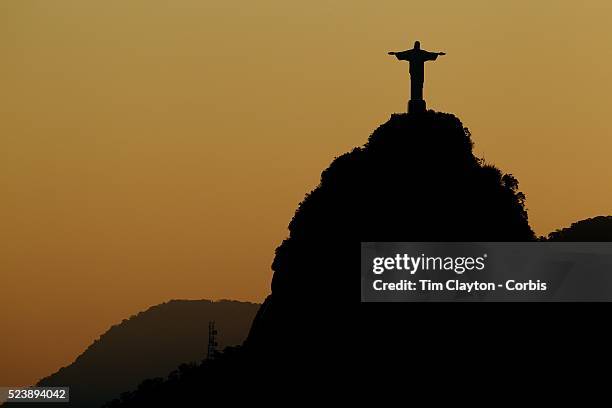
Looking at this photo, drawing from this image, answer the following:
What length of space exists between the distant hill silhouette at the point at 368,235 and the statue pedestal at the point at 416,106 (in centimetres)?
681

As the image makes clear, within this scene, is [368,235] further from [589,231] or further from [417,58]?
[589,231]

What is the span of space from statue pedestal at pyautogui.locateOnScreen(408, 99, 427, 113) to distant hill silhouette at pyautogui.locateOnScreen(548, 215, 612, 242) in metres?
64.9

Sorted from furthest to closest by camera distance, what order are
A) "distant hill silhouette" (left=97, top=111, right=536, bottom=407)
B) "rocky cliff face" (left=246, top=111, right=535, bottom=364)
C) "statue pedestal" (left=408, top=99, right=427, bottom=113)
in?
"rocky cliff face" (left=246, top=111, right=535, bottom=364) → "distant hill silhouette" (left=97, top=111, right=536, bottom=407) → "statue pedestal" (left=408, top=99, right=427, bottom=113)

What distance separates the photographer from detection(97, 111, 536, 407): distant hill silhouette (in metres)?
123

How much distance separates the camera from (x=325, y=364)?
400 feet

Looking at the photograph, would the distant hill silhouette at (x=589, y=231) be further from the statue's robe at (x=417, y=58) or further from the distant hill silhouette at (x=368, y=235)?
the statue's robe at (x=417, y=58)

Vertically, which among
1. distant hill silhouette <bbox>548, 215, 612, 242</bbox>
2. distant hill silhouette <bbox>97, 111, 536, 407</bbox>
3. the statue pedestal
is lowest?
distant hill silhouette <bbox>97, 111, 536, 407</bbox>

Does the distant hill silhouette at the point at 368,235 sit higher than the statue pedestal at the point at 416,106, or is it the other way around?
the statue pedestal at the point at 416,106

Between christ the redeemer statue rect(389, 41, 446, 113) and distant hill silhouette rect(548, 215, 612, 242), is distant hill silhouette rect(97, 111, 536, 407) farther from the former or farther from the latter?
distant hill silhouette rect(548, 215, 612, 242)

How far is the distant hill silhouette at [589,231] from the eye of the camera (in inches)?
7131

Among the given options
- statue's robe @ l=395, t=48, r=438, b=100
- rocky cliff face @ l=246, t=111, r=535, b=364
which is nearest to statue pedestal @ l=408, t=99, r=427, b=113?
statue's robe @ l=395, t=48, r=438, b=100

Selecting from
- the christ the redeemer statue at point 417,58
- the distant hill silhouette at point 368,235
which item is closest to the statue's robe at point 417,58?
the christ the redeemer statue at point 417,58

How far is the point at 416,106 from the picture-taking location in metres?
112

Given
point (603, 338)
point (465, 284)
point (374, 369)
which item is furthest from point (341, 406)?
point (603, 338)
